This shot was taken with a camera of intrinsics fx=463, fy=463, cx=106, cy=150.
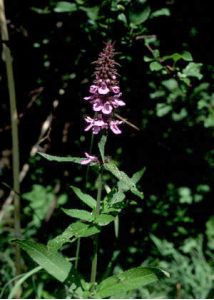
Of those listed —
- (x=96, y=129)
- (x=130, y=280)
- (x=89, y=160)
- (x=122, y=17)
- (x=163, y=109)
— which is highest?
(x=122, y=17)

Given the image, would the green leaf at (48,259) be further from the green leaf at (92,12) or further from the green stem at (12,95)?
the green leaf at (92,12)

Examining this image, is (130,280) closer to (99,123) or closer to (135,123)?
(99,123)

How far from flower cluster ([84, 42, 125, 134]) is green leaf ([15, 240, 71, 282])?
45cm

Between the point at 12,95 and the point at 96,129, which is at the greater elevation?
the point at 12,95

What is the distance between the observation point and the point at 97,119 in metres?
1.63

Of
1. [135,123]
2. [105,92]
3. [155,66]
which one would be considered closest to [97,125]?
[105,92]

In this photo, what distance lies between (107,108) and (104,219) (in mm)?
384

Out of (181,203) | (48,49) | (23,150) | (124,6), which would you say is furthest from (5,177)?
(124,6)

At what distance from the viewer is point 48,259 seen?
5.40 feet

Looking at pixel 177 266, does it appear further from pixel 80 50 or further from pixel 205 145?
pixel 80 50

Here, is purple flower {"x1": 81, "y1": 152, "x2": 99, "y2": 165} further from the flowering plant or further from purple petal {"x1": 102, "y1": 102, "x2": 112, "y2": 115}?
purple petal {"x1": 102, "y1": 102, "x2": 112, "y2": 115}

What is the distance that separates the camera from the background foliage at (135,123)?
7.55ft

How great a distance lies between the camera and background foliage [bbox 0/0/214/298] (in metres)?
2.30

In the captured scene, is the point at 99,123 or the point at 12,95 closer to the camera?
the point at 99,123
